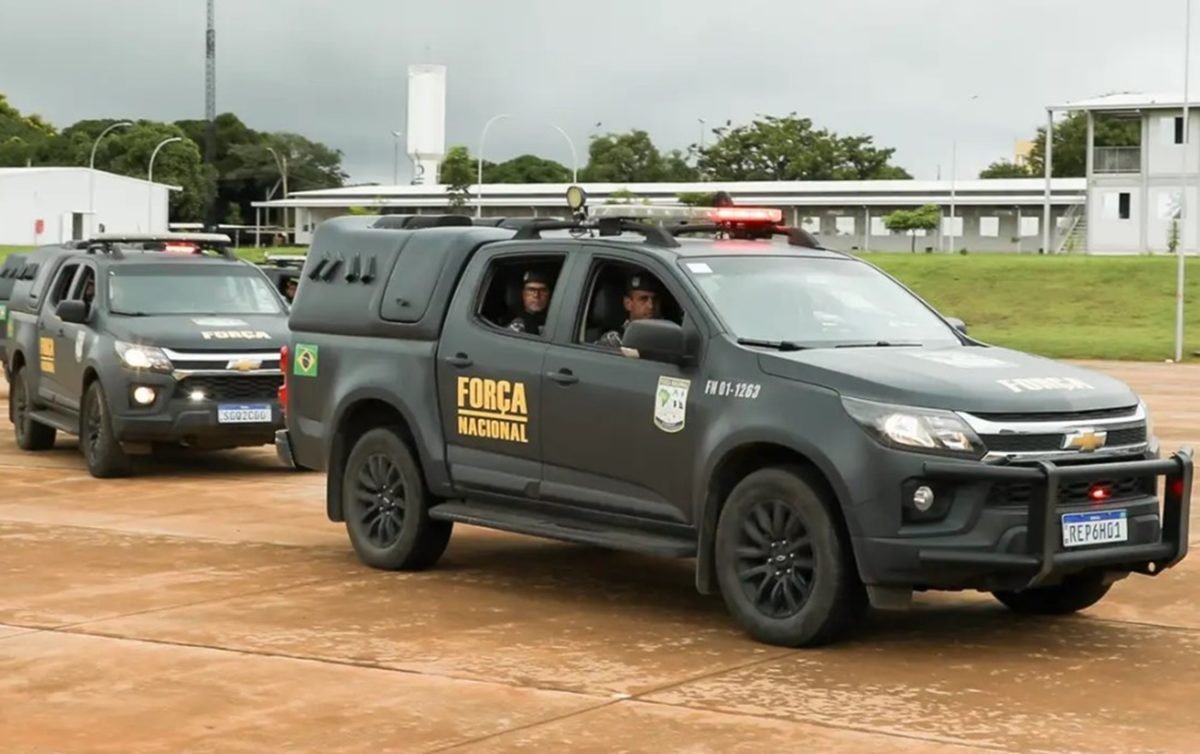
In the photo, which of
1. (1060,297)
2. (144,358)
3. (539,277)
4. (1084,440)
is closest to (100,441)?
(144,358)

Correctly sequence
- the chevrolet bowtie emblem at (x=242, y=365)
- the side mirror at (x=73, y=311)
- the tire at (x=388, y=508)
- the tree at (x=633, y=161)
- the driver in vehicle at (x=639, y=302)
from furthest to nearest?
the tree at (x=633, y=161), the side mirror at (x=73, y=311), the chevrolet bowtie emblem at (x=242, y=365), the tire at (x=388, y=508), the driver in vehicle at (x=639, y=302)

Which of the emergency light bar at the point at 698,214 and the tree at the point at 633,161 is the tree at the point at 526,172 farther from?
the emergency light bar at the point at 698,214

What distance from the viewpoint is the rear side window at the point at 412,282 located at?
10.8 m

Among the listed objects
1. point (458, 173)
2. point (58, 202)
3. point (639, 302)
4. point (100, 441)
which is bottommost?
point (100, 441)

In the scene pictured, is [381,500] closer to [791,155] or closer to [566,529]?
[566,529]

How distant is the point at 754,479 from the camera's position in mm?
8672

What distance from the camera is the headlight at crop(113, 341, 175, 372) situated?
15.8m

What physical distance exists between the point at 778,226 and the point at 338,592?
10.0 ft

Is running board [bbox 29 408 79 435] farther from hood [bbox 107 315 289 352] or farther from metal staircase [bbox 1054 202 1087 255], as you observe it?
metal staircase [bbox 1054 202 1087 255]

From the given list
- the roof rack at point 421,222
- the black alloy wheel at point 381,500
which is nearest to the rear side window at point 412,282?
the roof rack at point 421,222

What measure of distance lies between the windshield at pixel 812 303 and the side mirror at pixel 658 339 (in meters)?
0.28

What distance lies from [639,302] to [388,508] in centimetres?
220

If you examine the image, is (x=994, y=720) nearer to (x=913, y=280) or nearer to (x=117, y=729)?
(x=117, y=729)

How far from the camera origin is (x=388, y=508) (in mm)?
11039
